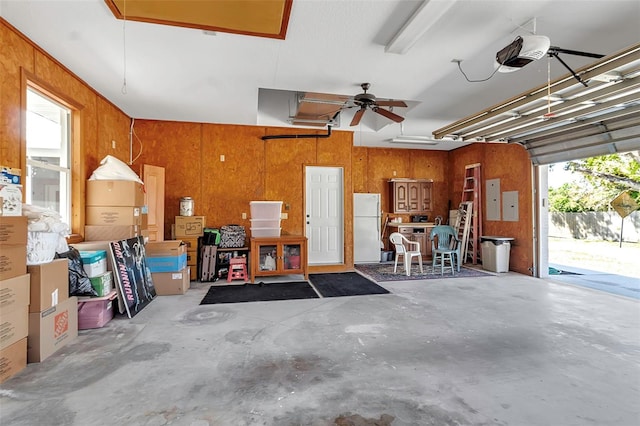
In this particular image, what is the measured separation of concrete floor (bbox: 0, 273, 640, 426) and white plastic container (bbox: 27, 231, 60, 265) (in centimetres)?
83

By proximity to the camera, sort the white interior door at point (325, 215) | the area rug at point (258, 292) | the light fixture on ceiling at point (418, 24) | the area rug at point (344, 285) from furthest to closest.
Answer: the white interior door at point (325, 215) → the area rug at point (344, 285) → the area rug at point (258, 292) → the light fixture on ceiling at point (418, 24)

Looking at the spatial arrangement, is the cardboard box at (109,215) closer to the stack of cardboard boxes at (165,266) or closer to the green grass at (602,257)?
the stack of cardboard boxes at (165,266)

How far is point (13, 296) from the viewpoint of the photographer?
2232 mm

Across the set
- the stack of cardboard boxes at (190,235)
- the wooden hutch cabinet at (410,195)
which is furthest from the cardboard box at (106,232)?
the wooden hutch cabinet at (410,195)

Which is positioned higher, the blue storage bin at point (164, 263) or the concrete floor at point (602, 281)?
the blue storage bin at point (164, 263)

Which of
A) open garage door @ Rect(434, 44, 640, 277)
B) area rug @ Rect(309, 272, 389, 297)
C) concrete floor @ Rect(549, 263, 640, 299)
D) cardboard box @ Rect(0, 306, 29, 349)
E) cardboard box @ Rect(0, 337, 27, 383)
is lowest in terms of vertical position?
concrete floor @ Rect(549, 263, 640, 299)

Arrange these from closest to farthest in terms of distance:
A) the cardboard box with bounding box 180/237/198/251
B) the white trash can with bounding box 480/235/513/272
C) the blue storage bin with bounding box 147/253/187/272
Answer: the blue storage bin with bounding box 147/253/187/272 < the cardboard box with bounding box 180/237/198/251 < the white trash can with bounding box 480/235/513/272

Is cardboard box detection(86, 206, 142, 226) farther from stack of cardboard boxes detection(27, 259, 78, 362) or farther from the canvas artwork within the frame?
stack of cardboard boxes detection(27, 259, 78, 362)

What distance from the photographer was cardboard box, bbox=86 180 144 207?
12.8 ft

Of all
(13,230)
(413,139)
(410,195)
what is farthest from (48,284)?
(410,195)

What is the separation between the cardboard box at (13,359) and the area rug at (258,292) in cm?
186

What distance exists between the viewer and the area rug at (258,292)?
421 centimetres

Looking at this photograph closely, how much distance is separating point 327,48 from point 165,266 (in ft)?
12.1

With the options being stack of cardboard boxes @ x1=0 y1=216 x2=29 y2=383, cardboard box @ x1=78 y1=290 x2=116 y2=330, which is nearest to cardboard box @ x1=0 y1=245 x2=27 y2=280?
stack of cardboard boxes @ x1=0 y1=216 x2=29 y2=383
